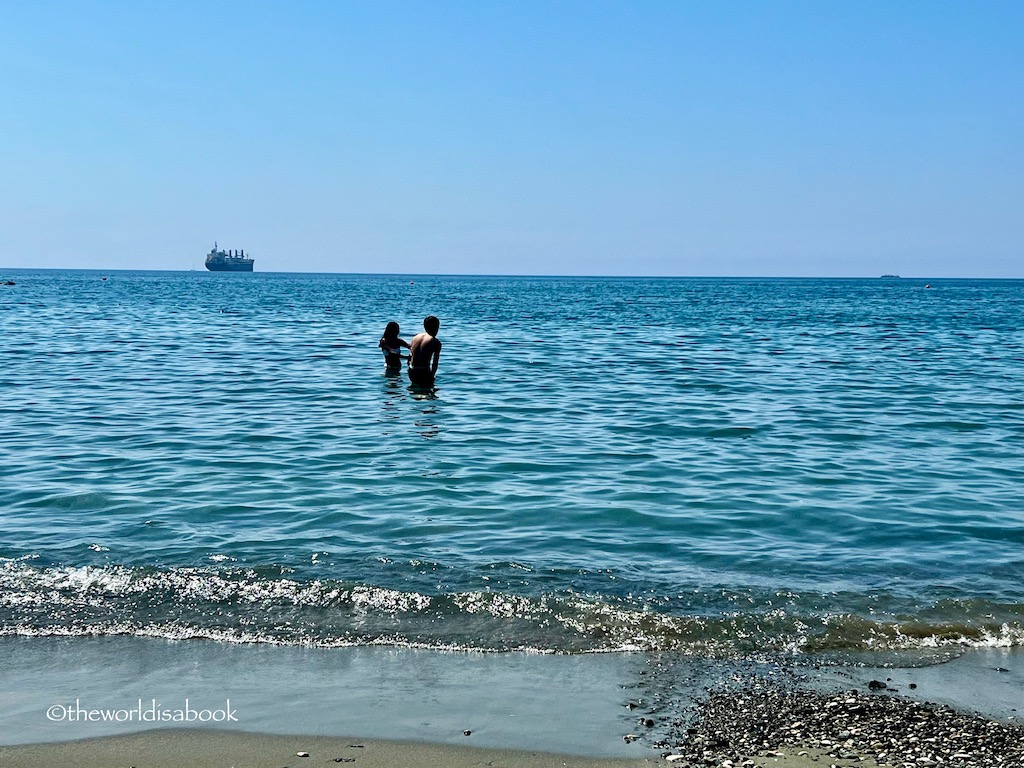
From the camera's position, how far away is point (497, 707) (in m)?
5.91

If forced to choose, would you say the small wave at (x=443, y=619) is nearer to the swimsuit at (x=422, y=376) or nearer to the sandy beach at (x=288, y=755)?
the sandy beach at (x=288, y=755)

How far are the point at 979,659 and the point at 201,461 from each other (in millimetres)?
9264

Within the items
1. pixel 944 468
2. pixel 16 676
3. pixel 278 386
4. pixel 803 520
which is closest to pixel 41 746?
pixel 16 676

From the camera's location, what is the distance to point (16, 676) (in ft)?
20.7

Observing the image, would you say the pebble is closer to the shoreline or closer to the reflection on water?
the shoreline

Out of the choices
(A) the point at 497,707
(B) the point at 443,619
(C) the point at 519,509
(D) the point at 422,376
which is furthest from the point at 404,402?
(A) the point at 497,707

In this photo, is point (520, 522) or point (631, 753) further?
point (520, 522)

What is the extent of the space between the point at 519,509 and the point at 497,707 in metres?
4.75

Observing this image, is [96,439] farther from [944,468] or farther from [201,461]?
[944,468]

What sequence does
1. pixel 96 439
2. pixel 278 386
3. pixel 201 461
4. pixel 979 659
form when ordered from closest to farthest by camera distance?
pixel 979 659 → pixel 201 461 → pixel 96 439 → pixel 278 386

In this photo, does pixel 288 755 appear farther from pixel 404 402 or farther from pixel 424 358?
pixel 424 358

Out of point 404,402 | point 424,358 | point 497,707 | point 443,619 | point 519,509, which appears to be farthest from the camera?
point 424,358

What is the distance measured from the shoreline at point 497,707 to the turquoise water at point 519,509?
1.33 ft

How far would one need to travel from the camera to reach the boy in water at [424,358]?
2031 centimetres
